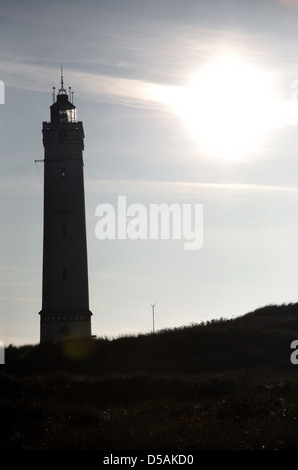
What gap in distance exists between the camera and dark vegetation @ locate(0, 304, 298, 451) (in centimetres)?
1844

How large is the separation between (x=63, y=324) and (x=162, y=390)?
2373 centimetres

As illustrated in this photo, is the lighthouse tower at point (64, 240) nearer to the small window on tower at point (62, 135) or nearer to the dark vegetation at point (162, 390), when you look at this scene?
the small window on tower at point (62, 135)

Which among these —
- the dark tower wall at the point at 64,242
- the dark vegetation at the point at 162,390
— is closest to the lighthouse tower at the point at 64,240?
the dark tower wall at the point at 64,242

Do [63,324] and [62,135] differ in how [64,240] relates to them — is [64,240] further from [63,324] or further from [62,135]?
[62,135]

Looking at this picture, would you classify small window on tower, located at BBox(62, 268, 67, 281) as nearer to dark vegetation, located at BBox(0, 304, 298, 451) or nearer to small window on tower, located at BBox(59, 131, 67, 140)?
small window on tower, located at BBox(59, 131, 67, 140)

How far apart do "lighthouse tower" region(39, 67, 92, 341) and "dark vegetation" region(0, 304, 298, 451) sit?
1084 centimetres

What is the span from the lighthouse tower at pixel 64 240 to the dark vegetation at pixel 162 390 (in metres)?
10.8

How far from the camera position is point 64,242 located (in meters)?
50.9

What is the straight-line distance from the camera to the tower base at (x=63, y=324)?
164ft

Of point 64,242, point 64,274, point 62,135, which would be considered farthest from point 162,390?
point 62,135

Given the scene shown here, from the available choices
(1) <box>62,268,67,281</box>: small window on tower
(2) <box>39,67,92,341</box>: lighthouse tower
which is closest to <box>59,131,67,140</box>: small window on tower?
(2) <box>39,67,92,341</box>: lighthouse tower

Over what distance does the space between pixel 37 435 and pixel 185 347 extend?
58.8ft

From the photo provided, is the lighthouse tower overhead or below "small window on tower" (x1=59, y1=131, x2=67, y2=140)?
below
